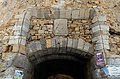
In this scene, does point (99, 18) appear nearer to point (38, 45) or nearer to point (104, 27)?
point (104, 27)

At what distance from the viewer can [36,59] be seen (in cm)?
563

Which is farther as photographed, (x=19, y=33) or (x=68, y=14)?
(x=68, y=14)

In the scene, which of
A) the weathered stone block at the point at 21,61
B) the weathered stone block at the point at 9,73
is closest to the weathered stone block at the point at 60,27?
the weathered stone block at the point at 21,61

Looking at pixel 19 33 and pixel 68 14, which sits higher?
→ pixel 68 14

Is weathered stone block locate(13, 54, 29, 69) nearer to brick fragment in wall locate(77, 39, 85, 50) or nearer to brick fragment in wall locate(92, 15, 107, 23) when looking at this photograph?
brick fragment in wall locate(77, 39, 85, 50)

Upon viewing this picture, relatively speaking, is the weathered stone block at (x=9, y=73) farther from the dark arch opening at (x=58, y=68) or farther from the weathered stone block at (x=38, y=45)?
the dark arch opening at (x=58, y=68)

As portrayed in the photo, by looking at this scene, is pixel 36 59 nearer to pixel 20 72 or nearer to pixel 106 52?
pixel 20 72

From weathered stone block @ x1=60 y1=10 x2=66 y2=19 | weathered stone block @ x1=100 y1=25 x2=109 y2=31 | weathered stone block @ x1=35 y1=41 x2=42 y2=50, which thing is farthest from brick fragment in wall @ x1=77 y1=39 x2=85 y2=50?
weathered stone block @ x1=35 y1=41 x2=42 y2=50

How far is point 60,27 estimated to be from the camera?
5.41 meters

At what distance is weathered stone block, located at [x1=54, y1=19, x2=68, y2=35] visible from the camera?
534 cm

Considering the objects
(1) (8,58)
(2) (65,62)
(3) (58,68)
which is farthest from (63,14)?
(3) (58,68)

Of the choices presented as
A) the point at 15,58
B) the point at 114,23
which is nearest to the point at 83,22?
the point at 114,23

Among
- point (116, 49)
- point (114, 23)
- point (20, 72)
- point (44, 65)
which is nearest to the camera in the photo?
point (20, 72)

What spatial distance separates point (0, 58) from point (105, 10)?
2.91 meters
